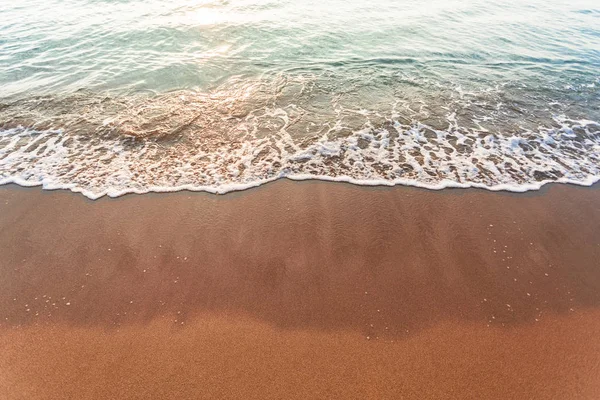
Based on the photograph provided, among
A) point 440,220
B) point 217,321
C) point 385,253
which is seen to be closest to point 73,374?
point 217,321

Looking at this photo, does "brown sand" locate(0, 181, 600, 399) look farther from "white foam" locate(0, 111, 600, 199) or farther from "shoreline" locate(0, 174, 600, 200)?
"white foam" locate(0, 111, 600, 199)

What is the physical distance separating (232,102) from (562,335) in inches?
297

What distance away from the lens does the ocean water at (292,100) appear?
6.12 meters

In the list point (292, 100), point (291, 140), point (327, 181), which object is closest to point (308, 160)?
point (327, 181)

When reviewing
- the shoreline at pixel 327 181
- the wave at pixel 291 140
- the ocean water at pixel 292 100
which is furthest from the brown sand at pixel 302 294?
the ocean water at pixel 292 100

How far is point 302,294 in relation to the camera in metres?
4.05

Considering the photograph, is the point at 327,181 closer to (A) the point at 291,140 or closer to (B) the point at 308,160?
(B) the point at 308,160

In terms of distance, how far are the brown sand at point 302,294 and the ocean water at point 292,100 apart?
28.4 inches

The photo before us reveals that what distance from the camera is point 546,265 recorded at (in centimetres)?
440

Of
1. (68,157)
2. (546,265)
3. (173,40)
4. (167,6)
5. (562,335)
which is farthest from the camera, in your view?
(167,6)

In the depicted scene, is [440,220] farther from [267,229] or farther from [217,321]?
[217,321]

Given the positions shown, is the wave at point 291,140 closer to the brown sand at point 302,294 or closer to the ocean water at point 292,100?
the ocean water at point 292,100

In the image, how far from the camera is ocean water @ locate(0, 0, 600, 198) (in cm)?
612

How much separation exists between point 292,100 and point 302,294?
577 cm
